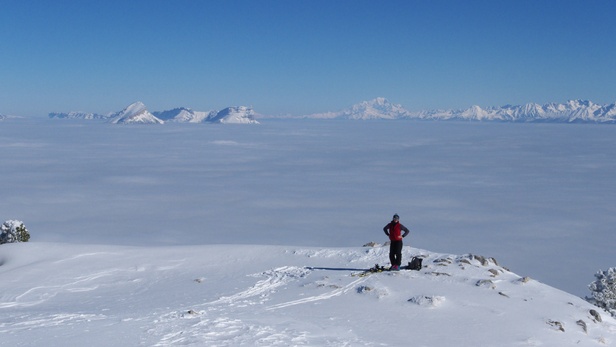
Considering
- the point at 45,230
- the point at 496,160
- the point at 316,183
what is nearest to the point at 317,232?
the point at 45,230

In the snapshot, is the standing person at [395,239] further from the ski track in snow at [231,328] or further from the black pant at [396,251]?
the ski track in snow at [231,328]

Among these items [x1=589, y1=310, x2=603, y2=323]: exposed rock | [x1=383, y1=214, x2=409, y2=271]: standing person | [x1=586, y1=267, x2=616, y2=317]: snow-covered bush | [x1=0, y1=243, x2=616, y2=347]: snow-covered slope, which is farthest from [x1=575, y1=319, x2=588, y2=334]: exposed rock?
Result: [x1=586, y1=267, x2=616, y2=317]: snow-covered bush

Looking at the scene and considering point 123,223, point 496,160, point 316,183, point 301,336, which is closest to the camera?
point 301,336

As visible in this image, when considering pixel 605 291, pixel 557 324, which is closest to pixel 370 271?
pixel 557 324

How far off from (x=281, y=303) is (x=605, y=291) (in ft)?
55.9

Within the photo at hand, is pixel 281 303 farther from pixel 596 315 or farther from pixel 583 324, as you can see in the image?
pixel 596 315

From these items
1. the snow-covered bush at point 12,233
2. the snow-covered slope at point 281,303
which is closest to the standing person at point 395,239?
the snow-covered slope at point 281,303

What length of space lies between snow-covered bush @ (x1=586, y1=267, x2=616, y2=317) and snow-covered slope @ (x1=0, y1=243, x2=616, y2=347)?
316 inches

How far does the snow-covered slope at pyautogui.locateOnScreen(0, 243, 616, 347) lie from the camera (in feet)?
38.5

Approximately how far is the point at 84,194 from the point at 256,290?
3480 inches

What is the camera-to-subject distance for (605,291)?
76.7 ft

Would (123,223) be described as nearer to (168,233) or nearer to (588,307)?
(168,233)

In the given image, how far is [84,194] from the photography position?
9481 cm

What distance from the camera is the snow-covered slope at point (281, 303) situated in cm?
1174
